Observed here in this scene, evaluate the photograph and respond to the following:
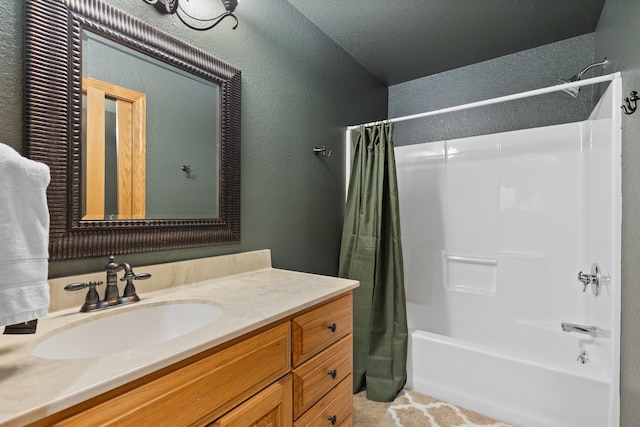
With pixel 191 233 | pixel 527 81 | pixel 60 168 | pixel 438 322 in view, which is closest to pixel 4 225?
pixel 60 168

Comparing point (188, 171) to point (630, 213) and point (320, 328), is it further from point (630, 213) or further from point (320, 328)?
point (630, 213)

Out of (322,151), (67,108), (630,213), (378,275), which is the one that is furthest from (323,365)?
(630,213)

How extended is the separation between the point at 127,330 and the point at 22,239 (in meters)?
0.49

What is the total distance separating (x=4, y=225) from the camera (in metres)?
0.55

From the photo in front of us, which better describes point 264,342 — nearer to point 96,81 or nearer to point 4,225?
point 4,225

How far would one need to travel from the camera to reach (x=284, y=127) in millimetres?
1723

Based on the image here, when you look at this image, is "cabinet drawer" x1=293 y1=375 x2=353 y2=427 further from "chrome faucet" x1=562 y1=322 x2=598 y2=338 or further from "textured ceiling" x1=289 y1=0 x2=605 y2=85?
"textured ceiling" x1=289 y1=0 x2=605 y2=85

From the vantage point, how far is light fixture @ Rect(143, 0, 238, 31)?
117 centimetres

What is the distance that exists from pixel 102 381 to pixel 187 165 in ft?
2.98

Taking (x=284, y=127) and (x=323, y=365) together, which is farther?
(x=284, y=127)

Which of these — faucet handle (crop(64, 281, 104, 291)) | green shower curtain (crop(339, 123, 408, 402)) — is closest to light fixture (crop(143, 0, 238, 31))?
faucet handle (crop(64, 281, 104, 291))

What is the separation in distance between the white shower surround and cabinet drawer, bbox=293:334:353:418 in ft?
3.00

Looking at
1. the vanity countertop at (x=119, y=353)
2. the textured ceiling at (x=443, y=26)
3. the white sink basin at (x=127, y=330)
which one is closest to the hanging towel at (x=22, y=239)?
the vanity countertop at (x=119, y=353)

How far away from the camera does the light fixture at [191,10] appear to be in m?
1.17
